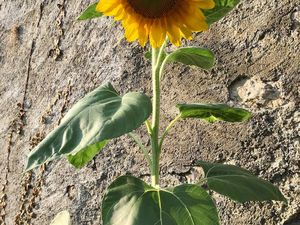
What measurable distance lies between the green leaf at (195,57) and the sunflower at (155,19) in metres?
0.12

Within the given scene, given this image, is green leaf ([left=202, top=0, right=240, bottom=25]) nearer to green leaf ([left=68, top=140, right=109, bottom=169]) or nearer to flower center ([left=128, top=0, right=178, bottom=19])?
flower center ([left=128, top=0, right=178, bottom=19])

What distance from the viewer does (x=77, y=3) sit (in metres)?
2.63

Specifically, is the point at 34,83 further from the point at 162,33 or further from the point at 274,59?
the point at 162,33

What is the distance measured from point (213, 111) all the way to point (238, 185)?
0.20 metres

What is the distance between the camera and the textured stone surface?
171 cm

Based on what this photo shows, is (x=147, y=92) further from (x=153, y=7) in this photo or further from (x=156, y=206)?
(x=156, y=206)

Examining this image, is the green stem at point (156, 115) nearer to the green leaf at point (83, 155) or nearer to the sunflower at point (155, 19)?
the sunflower at point (155, 19)

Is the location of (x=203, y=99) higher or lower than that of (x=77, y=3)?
lower

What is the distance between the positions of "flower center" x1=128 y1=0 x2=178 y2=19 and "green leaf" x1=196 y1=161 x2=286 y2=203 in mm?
431

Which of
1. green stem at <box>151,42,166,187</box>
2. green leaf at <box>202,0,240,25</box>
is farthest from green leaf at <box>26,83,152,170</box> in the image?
green leaf at <box>202,0,240,25</box>

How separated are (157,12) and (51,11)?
1.71 m

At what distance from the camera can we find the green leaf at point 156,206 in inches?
44.8

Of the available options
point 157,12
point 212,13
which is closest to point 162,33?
point 157,12

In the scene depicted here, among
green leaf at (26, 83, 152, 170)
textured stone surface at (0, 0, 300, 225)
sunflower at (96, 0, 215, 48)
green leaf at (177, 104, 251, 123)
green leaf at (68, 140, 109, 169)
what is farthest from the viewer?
textured stone surface at (0, 0, 300, 225)
